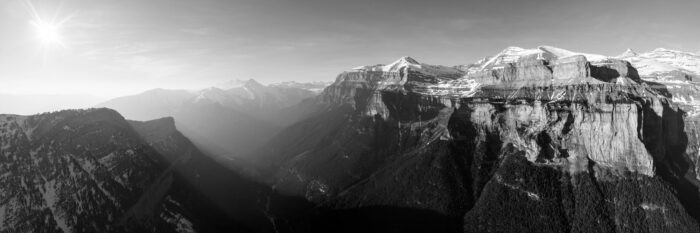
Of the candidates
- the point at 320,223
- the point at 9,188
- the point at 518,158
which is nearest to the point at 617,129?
the point at 518,158

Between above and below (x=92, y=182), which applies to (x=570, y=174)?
below

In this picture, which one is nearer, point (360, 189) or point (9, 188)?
point (9, 188)

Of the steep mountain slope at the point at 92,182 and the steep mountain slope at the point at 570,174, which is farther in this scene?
the steep mountain slope at the point at 570,174

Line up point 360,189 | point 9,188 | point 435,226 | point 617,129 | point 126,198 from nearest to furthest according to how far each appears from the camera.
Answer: point 9,188
point 126,198
point 435,226
point 617,129
point 360,189

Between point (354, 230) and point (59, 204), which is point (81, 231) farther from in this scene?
point (354, 230)

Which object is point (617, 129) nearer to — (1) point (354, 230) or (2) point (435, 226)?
(2) point (435, 226)

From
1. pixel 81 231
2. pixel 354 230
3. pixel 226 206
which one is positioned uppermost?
pixel 81 231

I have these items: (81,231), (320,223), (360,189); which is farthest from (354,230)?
(81,231)

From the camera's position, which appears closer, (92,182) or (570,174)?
(92,182)

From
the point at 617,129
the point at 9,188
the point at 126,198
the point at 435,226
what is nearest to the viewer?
the point at 9,188

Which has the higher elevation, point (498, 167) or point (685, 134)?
point (685, 134)

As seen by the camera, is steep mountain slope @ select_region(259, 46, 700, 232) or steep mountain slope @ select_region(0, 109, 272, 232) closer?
steep mountain slope @ select_region(0, 109, 272, 232)
